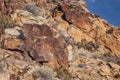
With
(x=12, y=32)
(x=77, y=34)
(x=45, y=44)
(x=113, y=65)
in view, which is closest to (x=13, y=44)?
(x=12, y=32)

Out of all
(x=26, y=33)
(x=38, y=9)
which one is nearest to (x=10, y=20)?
(x=26, y=33)

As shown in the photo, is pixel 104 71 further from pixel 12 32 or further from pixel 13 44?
pixel 12 32

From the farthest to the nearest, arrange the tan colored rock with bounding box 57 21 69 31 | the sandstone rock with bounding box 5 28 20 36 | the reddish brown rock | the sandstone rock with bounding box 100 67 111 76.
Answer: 1. the tan colored rock with bounding box 57 21 69 31
2. the sandstone rock with bounding box 100 67 111 76
3. the sandstone rock with bounding box 5 28 20 36
4. the reddish brown rock

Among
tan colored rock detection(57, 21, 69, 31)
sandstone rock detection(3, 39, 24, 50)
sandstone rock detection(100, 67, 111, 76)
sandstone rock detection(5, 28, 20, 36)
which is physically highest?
tan colored rock detection(57, 21, 69, 31)

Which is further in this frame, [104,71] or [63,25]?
[63,25]

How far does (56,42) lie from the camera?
161ft

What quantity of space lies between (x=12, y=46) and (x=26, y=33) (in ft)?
9.24

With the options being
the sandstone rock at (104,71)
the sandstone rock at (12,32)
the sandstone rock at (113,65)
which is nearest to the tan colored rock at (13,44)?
the sandstone rock at (12,32)

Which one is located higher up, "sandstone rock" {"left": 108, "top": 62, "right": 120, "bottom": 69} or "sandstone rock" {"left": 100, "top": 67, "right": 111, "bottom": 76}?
"sandstone rock" {"left": 108, "top": 62, "right": 120, "bottom": 69}

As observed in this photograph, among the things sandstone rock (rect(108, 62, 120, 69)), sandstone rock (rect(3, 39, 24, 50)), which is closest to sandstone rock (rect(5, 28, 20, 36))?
sandstone rock (rect(3, 39, 24, 50))

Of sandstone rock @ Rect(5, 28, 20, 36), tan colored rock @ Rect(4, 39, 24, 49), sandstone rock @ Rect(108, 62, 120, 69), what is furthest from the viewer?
sandstone rock @ Rect(108, 62, 120, 69)

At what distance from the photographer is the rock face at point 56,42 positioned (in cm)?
4509

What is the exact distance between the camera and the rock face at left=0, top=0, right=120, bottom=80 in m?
45.1

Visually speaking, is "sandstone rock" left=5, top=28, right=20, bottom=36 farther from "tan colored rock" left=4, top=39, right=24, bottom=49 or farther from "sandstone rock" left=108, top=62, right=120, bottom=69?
"sandstone rock" left=108, top=62, right=120, bottom=69
